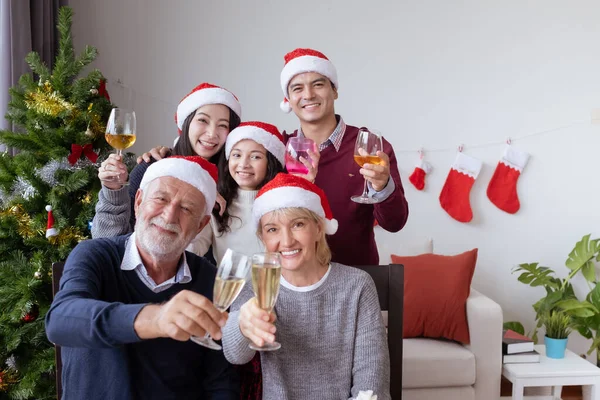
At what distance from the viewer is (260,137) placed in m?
2.21

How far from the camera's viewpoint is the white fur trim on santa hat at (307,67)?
236 cm

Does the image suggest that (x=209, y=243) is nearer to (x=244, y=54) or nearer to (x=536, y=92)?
(x=244, y=54)

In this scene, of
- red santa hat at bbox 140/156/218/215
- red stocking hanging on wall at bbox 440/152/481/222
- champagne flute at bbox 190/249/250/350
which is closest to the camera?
champagne flute at bbox 190/249/250/350

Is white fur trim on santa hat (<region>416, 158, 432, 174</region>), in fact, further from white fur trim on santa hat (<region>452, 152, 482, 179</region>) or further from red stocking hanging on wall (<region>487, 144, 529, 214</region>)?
red stocking hanging on wall (<region>487, 144, 529, 214</region>)

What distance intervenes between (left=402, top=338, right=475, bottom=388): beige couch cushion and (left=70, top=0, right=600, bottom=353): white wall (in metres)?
0.92

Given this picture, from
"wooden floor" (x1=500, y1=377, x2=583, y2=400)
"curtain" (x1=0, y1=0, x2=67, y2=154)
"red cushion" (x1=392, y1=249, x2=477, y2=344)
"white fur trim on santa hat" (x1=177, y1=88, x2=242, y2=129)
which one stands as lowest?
"wooden floor" (x1=500, y1=377, x2=583, y2=400)

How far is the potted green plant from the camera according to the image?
3.43 m

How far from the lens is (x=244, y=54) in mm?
4020

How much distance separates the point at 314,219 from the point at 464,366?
1.74m

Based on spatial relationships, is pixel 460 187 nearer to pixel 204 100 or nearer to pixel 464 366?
pixel 464 366

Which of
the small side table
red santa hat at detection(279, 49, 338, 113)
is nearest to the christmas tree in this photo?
red santa hat at detection(279, 49, 338, 113)

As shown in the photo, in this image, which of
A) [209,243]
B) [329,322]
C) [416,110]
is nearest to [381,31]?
[416,110]

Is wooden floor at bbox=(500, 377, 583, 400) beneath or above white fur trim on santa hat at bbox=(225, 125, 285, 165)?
beneath

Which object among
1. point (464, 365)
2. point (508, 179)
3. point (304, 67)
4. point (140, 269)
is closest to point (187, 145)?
point (304, 67)
